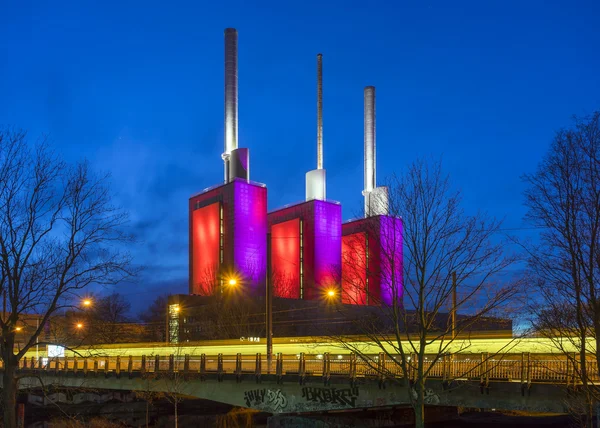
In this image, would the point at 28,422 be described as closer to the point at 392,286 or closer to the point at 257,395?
the point at 257,395

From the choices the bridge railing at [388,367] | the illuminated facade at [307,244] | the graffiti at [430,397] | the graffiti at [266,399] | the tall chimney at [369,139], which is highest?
the tall chimney at [369,139]

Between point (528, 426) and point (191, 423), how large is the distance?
23.2 meters

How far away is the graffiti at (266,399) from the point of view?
107ft

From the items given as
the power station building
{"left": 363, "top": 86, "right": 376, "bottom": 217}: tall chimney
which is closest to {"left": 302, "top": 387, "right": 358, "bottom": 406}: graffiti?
the power station building

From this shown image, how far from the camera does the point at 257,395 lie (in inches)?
1334

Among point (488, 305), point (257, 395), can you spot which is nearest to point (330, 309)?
point (257, 395)

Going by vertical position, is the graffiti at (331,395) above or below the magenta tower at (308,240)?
below

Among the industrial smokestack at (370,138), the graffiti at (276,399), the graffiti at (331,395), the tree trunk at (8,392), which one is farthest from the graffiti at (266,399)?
the industrial smokestack at (370,138)

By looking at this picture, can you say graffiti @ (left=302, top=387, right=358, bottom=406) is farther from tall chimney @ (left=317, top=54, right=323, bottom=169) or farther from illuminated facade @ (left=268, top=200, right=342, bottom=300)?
tall chimney @ (left=317, top=54, right=323, bottom=169)

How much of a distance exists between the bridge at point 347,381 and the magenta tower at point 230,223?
77.4m

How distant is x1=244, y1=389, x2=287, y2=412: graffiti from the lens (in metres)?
32.6

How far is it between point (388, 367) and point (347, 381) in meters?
1.88

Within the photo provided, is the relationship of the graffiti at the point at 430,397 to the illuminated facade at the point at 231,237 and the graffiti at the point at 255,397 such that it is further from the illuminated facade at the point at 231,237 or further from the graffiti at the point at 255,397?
the illuminated facade at the point at 231,237

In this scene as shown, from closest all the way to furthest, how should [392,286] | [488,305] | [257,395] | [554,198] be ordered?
[554,198] < [392,286] < [488,305] < [257,395]
